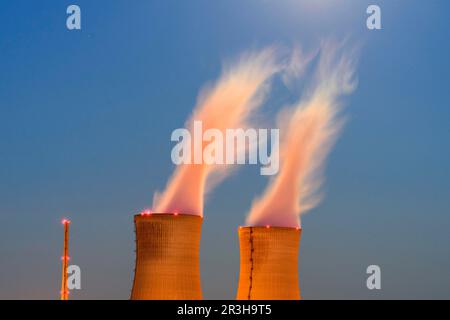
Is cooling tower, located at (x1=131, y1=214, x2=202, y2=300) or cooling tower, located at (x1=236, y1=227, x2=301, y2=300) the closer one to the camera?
cooling tower, located at (x1=131, y1=214, x2=202, y2=300)

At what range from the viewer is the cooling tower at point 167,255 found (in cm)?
3975

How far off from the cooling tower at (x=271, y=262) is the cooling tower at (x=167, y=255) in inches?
153

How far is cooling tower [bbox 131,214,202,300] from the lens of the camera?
130 ft

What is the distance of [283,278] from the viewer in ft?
142

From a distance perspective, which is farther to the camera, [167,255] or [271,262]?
[271,262]

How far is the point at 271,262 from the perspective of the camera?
4316 centimetres

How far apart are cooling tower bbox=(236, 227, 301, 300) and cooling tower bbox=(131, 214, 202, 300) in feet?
12.8

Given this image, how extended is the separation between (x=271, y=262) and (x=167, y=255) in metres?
5.85

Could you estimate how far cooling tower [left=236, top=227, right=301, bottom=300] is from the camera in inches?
1699

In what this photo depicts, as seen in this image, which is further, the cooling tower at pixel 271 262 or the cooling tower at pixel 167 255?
the cooling tower at pixel 271 262

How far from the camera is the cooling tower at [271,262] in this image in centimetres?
4316
